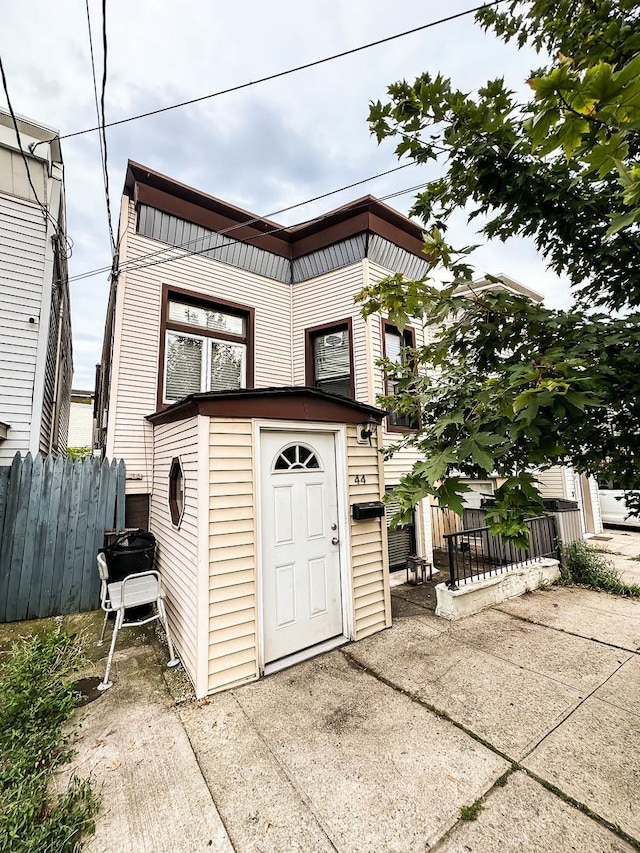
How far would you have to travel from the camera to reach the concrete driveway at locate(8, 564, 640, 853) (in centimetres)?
198

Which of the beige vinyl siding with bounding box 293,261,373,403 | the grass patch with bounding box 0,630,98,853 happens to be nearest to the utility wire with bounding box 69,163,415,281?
the beige vinyl siding with bounding box 293,261,373,403

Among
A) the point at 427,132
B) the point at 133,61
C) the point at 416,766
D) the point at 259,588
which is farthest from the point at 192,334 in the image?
the point at 416,766

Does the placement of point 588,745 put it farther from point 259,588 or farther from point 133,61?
point 133,61

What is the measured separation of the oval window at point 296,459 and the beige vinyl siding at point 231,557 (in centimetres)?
39

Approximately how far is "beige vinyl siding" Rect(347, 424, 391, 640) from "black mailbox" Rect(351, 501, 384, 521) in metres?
0.07

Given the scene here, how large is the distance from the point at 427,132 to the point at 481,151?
0.39m

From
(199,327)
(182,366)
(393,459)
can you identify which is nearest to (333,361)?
(393,459)

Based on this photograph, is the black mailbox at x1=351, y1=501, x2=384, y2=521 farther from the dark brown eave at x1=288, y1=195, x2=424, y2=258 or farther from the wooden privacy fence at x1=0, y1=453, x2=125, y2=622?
the dark brown eave at x1=288, y1=195, x2=424, y2=258

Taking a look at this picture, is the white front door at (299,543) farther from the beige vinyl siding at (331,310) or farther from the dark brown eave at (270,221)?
the dark brown eave at (270,221)

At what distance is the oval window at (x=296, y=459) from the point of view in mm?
3979

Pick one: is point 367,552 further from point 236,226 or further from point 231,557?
point 236,226

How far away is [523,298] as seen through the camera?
6.70 feet

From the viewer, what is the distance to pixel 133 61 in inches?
149

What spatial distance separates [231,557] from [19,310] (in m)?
5.30
